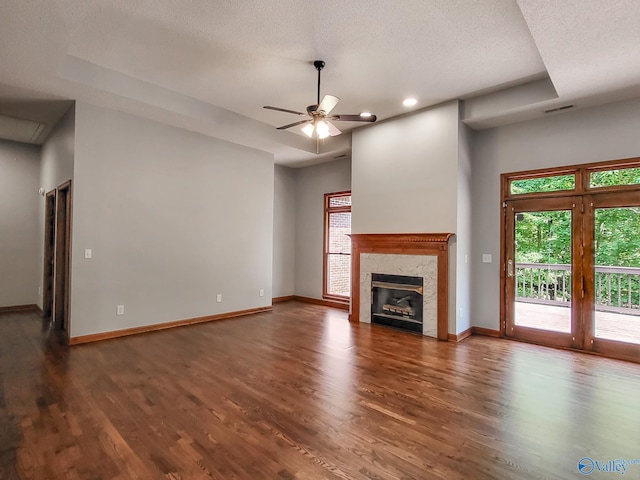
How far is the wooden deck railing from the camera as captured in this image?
395cm

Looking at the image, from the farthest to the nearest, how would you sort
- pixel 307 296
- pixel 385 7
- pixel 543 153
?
pixel 307 296 → pixel 543 153 → pixel 385 7

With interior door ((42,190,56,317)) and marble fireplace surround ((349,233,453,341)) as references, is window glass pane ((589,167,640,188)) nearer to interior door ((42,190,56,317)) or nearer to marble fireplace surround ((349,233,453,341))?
marble fireplace surround ((349,233,453,341))

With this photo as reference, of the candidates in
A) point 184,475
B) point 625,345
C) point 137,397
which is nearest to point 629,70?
point 625,345

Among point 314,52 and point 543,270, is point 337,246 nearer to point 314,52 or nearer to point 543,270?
point 543,270

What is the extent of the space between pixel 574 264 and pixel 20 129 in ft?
27.6

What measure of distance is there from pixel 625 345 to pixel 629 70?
120 inches

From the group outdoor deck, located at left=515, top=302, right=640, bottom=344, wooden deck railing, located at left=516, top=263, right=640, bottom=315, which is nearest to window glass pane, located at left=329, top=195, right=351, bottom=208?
wooden deck railing, located at left=516, top=263, right=640, bottom=315

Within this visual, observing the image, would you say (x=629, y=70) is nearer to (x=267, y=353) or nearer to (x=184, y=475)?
(x=267, y=353)

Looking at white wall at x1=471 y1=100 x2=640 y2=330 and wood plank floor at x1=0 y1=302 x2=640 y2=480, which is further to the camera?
white wall at x1=471 y1=100 x2=640 y2=330

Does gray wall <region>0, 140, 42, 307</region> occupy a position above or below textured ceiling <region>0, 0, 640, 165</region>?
below

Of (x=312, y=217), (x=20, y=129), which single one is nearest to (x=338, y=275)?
(x=312, y=217)

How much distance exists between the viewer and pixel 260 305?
6.41 metres

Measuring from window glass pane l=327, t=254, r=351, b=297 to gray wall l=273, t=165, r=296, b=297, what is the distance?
1.04 m

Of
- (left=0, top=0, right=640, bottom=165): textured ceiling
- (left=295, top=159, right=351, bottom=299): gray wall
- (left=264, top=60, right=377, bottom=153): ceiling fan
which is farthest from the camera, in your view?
(left=295, top=159, right=351, bottom=299): gray wall
